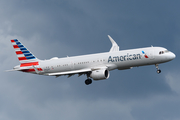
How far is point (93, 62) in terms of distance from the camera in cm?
5891

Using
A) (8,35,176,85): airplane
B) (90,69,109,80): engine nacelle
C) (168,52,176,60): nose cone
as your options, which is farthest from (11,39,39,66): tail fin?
(168,52,176,60): nose cone

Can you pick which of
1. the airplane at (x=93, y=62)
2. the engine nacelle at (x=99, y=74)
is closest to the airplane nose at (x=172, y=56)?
the airplane at (x=93, y=62)

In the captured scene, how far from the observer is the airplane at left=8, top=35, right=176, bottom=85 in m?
55.7

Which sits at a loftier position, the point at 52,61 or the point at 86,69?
the point at 52,61

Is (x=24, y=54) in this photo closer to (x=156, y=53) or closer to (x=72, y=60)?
(x=72, y=60)

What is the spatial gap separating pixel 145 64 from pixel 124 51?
4.36 meters

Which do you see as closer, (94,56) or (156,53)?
(156,53)

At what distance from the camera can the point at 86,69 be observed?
58781 millimetres

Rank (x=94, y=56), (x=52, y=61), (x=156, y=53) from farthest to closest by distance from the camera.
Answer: (x=52, y=61), (x=94, y=56), (x=156, y=53)

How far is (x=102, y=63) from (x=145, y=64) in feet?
25.3

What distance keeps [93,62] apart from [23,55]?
52.2 feet

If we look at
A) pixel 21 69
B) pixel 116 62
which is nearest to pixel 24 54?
pixel 21 69

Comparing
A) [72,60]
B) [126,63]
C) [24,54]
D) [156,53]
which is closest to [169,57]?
[156,53]

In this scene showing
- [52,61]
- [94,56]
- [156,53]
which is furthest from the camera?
[52,61]
